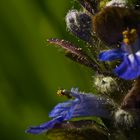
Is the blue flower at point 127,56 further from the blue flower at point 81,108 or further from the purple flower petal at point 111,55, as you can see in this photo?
the blue flower at point 81,108

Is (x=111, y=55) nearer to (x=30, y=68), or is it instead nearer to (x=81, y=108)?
(x=81, y=108)

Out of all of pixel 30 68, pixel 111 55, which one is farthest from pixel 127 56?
pixel 30 68

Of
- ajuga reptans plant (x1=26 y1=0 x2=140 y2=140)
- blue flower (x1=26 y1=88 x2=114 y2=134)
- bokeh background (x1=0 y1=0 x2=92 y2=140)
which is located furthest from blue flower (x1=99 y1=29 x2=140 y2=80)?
bokeh background (x1=0 y1=0 x2=92 y2=140)

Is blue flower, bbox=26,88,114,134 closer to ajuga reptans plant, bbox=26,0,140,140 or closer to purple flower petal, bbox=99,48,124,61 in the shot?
ajuga reptans plant, bbox=26,0,140,140

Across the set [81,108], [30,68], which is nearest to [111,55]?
[81,108]

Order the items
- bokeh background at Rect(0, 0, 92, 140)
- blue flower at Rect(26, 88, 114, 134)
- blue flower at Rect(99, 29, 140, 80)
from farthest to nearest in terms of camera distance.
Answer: bokeh background at Rect(0, 0, 92, 140), blue flower at Rect(26, 88, 114, 134), blue flower at Rect(99, 29, 140, 80)

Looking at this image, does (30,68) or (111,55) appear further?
(30,68)

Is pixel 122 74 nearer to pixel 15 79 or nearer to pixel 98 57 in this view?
pixel 98 57
